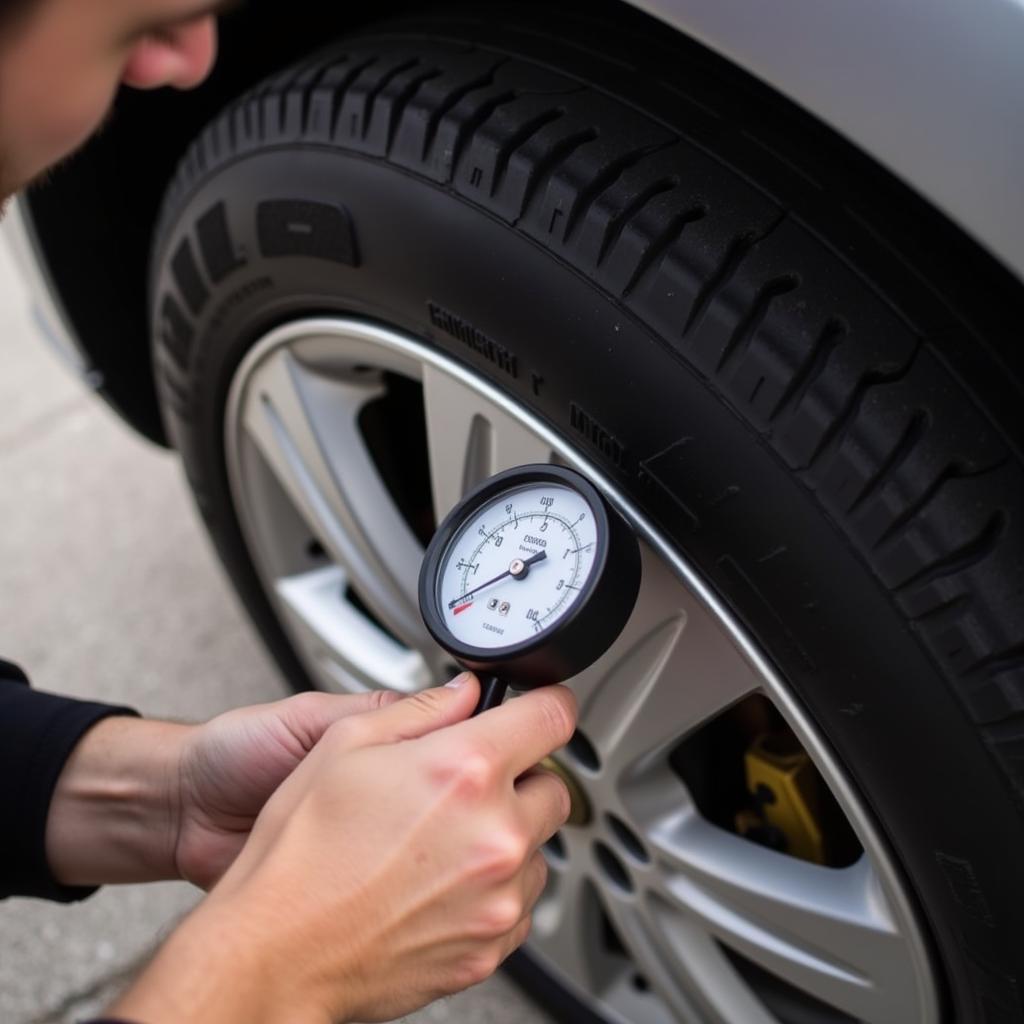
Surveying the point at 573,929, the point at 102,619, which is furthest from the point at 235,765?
the point at 102,619

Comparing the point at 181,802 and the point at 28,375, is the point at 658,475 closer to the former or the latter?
the point at 181,802

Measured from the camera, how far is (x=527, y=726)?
95 cm

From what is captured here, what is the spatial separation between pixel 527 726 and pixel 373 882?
0.16 m

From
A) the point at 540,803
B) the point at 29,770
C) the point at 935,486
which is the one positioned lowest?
the point at 29,770

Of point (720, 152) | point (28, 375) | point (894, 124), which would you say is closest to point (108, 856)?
point (720, 152)

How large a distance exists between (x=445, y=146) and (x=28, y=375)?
2.48 m

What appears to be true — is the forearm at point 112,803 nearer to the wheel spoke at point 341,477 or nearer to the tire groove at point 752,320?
the wheel spoke at point 341,477

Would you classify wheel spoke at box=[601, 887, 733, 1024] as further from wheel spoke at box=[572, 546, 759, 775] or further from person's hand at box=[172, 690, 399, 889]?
person's hand at box=[172, 690, 399, 889]

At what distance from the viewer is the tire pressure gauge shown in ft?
3.16

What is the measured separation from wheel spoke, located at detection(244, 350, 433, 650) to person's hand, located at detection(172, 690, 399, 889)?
301 millimetres

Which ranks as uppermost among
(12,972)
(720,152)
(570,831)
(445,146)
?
(720,152)

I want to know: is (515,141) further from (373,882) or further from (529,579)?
(373,882)

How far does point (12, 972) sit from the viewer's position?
72.6 inches

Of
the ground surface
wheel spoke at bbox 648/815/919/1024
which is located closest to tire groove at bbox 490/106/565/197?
wheel spoke at bbox 648/815/919/1024
